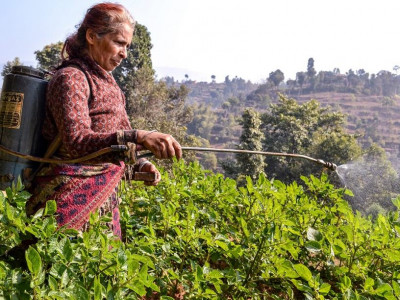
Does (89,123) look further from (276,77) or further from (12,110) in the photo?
(276,77)

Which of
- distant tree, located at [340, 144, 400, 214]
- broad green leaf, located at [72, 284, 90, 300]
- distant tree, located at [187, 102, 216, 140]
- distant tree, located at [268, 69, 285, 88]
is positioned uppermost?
distant tree, located at [268, 69, 285, 88]

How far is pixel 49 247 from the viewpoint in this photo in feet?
3.84

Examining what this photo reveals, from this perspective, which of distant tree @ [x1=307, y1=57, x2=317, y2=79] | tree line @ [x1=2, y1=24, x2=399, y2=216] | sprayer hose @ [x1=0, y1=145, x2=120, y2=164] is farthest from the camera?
distant tree @ [x1=307, y1=57, x2=317, y2=79]

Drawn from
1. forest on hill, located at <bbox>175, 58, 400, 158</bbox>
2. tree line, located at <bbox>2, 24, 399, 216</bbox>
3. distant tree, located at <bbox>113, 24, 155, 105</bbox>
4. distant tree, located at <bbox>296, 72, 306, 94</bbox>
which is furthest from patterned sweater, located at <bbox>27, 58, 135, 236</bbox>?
distant tree, located at <bbox>296, 72, 306, 94</bbox>

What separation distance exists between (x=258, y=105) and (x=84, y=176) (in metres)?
105

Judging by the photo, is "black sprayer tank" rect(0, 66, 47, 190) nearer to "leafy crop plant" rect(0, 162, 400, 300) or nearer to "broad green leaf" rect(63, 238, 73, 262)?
"leafy crop plant" rect(0, 162, 400, 300)

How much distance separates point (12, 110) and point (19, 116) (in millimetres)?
42

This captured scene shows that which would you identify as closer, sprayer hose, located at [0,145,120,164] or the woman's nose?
sprayer hose, located at [0,145,120,164]

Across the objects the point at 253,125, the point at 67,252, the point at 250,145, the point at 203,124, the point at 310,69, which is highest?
the point at 310,69

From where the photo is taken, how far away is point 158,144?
151 centimetres

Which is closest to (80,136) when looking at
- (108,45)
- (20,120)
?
(20,120)

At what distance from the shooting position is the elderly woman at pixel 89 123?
152 cm

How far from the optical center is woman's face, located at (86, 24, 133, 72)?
1.79 metres

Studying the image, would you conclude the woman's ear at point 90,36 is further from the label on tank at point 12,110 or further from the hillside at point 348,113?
the hillside at point 348,113
